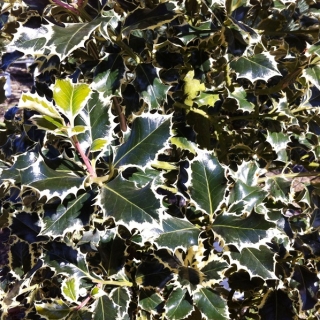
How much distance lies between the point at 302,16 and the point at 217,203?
2.56 feet

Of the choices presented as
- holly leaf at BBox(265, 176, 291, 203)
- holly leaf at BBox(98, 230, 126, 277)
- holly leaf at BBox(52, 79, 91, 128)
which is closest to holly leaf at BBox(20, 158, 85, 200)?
holly leaf at BBox(52, 79, 91, 128)

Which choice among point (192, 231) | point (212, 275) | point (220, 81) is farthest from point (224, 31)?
point (212, 275)

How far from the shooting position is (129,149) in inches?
39.9

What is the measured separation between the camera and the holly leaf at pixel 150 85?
120cm

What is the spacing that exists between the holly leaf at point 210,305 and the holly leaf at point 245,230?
0.19 m

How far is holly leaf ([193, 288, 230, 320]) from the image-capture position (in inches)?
43.6

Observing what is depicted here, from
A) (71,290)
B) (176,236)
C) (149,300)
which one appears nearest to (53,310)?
(71,290)

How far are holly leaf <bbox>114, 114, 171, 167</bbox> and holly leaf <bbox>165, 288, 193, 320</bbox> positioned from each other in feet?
1.34

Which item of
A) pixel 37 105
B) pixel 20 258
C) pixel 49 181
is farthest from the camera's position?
pixel 20 258

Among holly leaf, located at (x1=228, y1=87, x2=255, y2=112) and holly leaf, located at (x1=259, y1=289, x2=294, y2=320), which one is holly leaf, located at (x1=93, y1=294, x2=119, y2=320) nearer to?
holly leaf, located at (x1=259, y1=289, x2=294, y2=320)

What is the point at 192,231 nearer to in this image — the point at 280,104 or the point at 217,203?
the point at 217,203

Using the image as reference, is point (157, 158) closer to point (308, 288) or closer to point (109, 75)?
point (109, 75)

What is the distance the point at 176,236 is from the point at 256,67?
1.84 feet

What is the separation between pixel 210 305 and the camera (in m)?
1.12
